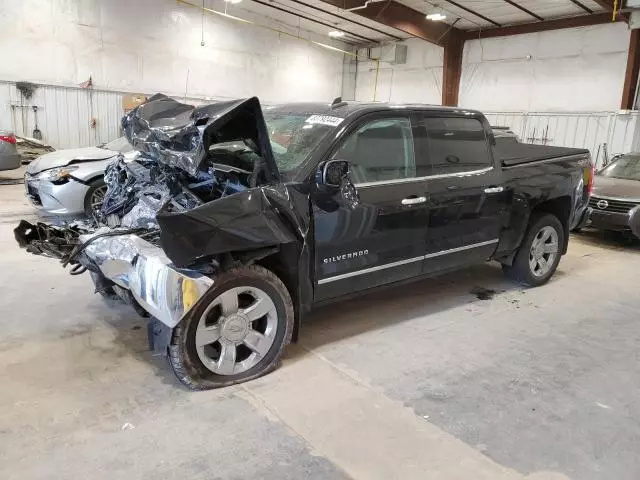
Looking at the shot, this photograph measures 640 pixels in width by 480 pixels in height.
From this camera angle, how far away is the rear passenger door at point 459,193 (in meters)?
4.01

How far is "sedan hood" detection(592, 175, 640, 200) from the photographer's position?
7483 millimetres

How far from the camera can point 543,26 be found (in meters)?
13.9

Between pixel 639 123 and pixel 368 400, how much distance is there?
12.2m

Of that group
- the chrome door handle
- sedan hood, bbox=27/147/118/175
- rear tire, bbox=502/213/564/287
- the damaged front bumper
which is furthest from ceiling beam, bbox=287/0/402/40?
the damaged front bumper

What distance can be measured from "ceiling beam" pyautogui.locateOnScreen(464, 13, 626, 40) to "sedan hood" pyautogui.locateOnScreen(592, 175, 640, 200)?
624cm

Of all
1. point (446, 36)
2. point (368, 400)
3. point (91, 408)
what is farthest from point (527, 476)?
point (446, 36)

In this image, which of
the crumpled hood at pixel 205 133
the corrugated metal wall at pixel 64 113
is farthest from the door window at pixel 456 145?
the corrugated metal wall at pixel 64 113

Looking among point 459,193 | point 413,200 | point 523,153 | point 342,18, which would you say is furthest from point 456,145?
point 342,18

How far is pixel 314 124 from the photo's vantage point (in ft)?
11.9

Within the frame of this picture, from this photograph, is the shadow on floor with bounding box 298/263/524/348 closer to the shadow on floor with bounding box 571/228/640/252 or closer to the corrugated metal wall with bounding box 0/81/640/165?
the shadow on floor with bounding box 571/228/640/252

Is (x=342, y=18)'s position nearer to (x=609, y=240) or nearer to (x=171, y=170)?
(x=609, y=240)

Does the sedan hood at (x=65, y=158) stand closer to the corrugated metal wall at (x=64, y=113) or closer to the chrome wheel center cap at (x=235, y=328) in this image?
the chrome wheel center cap at (x=235, y=328)

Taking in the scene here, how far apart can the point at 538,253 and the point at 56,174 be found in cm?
592

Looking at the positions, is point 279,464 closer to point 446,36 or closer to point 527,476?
point 527,476
